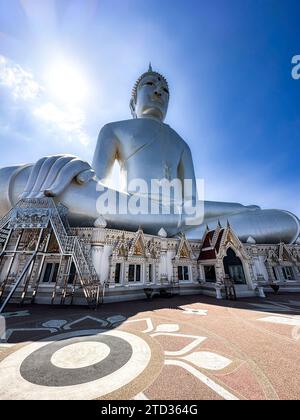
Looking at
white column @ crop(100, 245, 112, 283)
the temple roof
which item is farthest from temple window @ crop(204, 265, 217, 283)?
white column @ crop(100, 245, 112, 283)

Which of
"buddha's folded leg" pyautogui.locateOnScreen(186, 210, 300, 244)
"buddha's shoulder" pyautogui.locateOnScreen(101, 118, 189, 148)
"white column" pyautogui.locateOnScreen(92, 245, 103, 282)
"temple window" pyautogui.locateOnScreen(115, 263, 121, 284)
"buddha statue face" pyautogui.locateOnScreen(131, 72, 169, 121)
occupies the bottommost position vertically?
"temple window" pyautogui.locateOnScreen(115, 263, 121, 284)

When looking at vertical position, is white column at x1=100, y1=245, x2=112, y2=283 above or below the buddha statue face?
below

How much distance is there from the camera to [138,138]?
69.1 ft

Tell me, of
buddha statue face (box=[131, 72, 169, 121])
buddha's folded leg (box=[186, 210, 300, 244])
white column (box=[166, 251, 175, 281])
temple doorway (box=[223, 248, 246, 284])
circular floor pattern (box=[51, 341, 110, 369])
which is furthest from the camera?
buddha statue face (box=[131, 72, 169, 121])

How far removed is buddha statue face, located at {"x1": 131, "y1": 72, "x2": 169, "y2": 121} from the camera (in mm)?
24609

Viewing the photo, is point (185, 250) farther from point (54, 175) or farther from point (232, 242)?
point (54, 175)

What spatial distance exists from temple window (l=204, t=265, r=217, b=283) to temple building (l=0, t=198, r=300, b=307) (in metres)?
0.02

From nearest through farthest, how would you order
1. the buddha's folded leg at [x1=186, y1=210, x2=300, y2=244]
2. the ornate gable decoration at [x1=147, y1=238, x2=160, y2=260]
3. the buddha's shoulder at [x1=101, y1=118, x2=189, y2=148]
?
the ornate gable decoration at [x1=147, y1=238, x2=160, y2=260] → the buddha's folded leg at [x1=186, y1=210, x2=300, y2=244] → the buddha's shoulder at [x1=101, y1=118, x2=189, y2=148]

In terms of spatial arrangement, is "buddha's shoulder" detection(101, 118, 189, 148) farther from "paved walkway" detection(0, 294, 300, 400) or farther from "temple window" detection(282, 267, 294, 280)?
"temple window" detection(282, 267, 294, 280)

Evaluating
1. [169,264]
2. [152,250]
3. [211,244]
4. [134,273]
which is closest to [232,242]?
[211,244]

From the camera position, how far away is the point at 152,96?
966 inches
